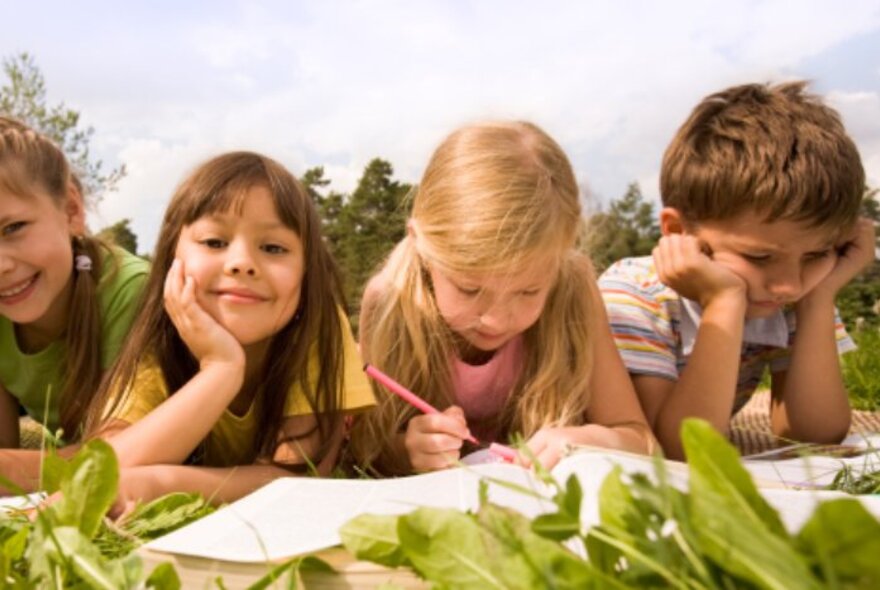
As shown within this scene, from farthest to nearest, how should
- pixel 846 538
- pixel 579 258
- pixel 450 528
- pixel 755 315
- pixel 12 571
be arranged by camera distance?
pixel 755 315, pixel 579 258, pixel 12 571, pixel 450 528, pixel 846 538

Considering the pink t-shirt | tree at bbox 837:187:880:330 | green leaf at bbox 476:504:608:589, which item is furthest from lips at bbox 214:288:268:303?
tree at bbox 837:187:880:330

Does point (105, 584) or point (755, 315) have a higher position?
point (105, 584)

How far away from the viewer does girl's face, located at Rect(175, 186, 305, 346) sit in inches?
50.3

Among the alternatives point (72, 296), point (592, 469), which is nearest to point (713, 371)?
point (592, 469)

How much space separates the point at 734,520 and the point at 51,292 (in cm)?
142

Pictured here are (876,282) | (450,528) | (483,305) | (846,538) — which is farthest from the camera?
(876,282)

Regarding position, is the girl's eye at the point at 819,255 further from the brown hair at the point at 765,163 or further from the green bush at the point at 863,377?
the green bush at the point at 863,377

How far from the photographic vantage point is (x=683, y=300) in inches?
69.5

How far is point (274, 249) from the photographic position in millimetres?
1328

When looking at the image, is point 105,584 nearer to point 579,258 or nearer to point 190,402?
point 190,402

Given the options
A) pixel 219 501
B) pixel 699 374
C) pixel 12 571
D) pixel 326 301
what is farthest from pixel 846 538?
pixel 699 374

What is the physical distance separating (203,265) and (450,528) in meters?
0.97

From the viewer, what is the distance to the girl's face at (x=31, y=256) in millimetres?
1440

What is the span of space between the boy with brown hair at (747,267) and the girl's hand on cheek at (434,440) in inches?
19.5
